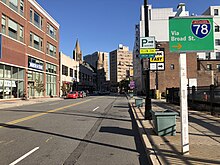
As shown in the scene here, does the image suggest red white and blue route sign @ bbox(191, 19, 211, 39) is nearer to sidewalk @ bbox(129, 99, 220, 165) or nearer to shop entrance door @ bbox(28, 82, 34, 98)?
sidewalk @ bbox(129, 99, 220, 165)

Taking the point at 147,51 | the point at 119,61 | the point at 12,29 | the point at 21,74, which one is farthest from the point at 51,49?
the point at 119,61

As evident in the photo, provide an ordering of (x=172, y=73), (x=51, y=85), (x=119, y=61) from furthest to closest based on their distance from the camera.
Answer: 1. (x=119, y=61)
2. (x=172, y=73)
3. (x=51, y=85)

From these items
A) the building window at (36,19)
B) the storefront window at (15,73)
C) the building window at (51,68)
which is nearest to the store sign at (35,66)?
the building window at (51,68)

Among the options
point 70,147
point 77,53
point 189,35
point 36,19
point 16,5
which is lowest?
point 70,147

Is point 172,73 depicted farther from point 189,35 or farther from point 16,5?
point 189,35

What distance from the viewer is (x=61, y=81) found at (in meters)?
63.5

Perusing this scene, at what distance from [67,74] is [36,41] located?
81.0ft

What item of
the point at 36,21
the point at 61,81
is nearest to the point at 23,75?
the point at 36,21

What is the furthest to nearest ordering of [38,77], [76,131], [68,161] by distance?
[38,77], [76,131], [68,161]

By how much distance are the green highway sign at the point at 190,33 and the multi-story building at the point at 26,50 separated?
30.1m

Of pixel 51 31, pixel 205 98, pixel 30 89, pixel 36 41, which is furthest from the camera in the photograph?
pixel 51 31

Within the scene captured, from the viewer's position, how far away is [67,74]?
70.8 meters

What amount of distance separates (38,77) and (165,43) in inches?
1218

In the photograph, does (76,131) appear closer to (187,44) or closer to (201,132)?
(201,132)
